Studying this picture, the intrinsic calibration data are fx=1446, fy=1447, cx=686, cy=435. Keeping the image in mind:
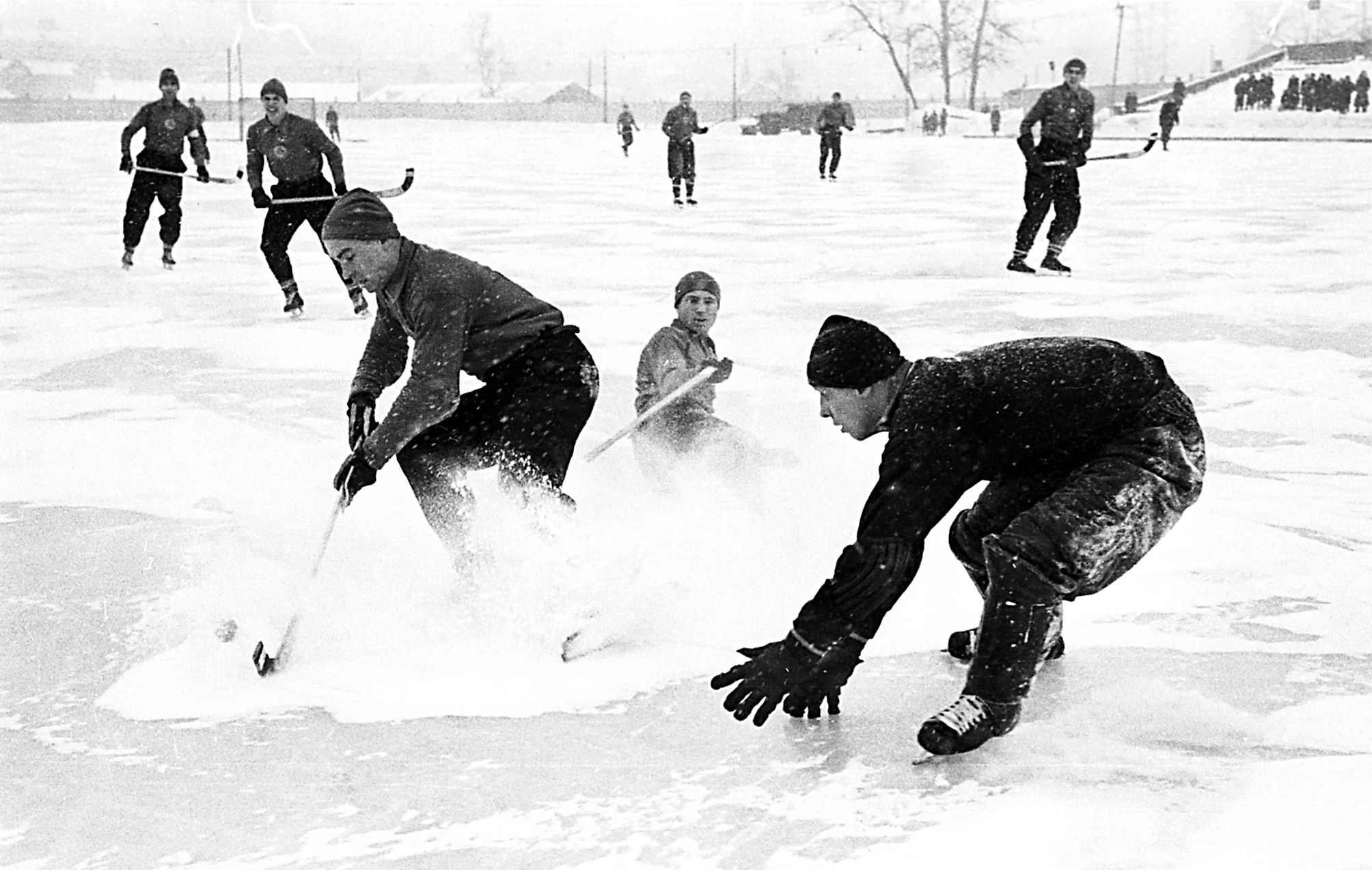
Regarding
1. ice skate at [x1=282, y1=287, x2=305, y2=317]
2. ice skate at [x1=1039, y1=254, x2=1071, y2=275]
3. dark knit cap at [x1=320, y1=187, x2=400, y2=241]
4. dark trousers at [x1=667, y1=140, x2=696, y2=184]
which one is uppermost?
dark knit cap at [x1=320, y1=187, x2=400, y2=241]

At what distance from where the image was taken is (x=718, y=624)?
3.68 metres

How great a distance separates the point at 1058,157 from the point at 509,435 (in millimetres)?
7647

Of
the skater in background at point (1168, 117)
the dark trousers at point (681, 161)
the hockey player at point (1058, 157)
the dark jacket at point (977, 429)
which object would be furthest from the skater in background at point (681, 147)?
the skater in background at point (1168, 117)

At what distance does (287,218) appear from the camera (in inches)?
356

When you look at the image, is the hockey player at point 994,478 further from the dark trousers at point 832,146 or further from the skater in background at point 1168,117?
the skater in background at point 1168,117

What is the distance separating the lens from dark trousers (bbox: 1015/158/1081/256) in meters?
10.4

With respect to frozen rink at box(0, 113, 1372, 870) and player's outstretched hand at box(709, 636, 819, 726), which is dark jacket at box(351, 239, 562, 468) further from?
player's outstretched hand at box(709, 636, 819, 726)

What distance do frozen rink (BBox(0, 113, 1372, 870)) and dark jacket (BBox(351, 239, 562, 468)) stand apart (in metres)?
0.45

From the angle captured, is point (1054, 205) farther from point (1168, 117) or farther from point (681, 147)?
point (1168, 117)

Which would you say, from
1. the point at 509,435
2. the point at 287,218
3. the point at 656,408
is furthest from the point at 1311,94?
the point at 509,435

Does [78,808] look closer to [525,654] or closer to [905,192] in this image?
[525,654]

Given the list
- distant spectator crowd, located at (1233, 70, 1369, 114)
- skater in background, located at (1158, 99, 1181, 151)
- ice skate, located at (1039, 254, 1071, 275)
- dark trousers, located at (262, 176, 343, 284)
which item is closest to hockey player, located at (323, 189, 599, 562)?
dark trousers, located at (262, 176, 343, 284)

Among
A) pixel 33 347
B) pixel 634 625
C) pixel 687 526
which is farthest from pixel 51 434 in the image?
pixel 634 625

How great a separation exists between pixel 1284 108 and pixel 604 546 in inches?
1560
